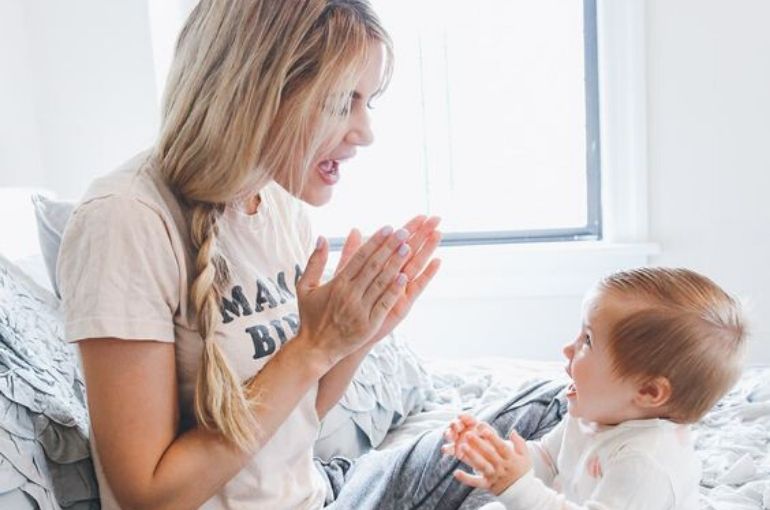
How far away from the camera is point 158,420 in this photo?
0.84 m

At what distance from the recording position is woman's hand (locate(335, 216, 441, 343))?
97cm

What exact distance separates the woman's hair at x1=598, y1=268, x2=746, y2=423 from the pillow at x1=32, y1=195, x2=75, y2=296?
0.83m

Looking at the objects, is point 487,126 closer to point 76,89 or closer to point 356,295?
point 76,89

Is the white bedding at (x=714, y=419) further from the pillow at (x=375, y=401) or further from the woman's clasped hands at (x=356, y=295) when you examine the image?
the woman's clasped hands at (x=356, y=295)

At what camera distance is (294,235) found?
43.6 inches

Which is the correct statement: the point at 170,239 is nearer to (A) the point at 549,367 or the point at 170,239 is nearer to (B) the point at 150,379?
(B) the point at 150,379

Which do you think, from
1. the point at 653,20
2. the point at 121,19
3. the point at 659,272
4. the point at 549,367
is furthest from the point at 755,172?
the point at 121,19

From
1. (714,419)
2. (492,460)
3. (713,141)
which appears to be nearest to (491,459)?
(492,460)

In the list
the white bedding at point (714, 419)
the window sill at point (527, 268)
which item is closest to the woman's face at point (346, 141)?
the white bedding at point (714, 419)

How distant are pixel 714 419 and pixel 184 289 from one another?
985 millimetres

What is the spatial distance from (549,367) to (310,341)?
2.98ft

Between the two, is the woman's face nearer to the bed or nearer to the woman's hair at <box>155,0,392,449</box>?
the woman's hair at <box>155,0,392,449</box>

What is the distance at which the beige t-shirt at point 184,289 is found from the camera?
2.67ft

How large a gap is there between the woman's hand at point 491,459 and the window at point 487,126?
1.37 metres
